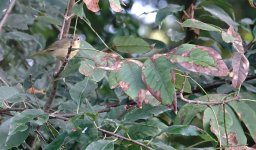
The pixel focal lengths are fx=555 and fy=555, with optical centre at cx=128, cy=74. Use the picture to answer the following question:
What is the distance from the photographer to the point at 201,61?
3.22 ft

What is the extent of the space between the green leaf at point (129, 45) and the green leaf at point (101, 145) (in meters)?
0.34

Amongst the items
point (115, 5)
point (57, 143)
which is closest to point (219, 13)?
point (115, 5)

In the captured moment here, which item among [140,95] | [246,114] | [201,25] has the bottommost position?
[246,114]

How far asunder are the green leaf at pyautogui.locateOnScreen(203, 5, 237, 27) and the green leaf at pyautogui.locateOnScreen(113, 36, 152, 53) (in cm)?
37

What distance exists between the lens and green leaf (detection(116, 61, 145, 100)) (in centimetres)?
99

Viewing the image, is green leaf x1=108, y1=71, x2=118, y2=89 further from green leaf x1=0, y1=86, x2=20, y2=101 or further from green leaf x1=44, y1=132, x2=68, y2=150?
green leaf x1=0, y1=86, x2=20, y2=101

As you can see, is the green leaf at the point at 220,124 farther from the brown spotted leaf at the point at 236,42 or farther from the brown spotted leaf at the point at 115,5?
the brown spotted leaf at the point at 115,5

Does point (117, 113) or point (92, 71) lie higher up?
point (92, 71)

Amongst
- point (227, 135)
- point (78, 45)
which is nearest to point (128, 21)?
point (78, 45)

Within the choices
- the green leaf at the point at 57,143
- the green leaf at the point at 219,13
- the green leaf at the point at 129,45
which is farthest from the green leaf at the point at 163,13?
the green leaf at the point at 57,143

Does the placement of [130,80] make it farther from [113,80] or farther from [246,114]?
[246,114]

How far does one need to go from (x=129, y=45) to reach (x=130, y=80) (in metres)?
0.31

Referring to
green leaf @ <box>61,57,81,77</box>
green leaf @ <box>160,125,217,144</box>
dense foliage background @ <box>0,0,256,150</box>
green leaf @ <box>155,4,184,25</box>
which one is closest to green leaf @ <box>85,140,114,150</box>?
dense foliage background @ <box>0,0,256,150</box>

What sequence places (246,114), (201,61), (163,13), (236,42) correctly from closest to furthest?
(201,61) < (236,42) < (246,114) < (163,13)
